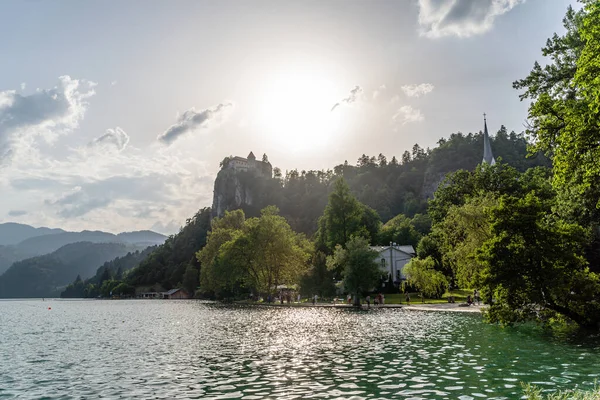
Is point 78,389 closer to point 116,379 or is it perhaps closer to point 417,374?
point 116,379

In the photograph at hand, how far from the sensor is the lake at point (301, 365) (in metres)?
14.9

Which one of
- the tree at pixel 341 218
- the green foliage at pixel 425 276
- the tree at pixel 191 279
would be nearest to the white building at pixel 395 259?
the tree at pixel 341 218

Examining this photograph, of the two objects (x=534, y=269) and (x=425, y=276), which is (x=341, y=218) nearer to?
(x=425, y=276)

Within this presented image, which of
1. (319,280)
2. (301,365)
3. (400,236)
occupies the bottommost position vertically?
(301,365)

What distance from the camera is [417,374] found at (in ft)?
56.2

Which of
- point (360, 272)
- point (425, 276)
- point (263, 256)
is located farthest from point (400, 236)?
point (360, 272)

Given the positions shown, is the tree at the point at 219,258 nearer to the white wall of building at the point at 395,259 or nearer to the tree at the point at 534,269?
the white wall of building at the point at 395,259

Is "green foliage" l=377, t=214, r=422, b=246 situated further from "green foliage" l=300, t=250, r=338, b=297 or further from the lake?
the lake

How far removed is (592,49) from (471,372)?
47.9 ft

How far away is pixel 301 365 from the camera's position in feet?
64.8

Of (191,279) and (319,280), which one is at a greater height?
(191,279)

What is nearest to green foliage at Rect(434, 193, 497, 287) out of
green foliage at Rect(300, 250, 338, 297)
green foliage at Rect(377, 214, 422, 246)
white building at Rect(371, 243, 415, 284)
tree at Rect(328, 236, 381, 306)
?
tree at Rect(328, 236, 381, 306)

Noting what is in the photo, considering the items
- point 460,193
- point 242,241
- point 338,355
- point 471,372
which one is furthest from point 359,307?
point 471,372

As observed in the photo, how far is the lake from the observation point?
14930mm
